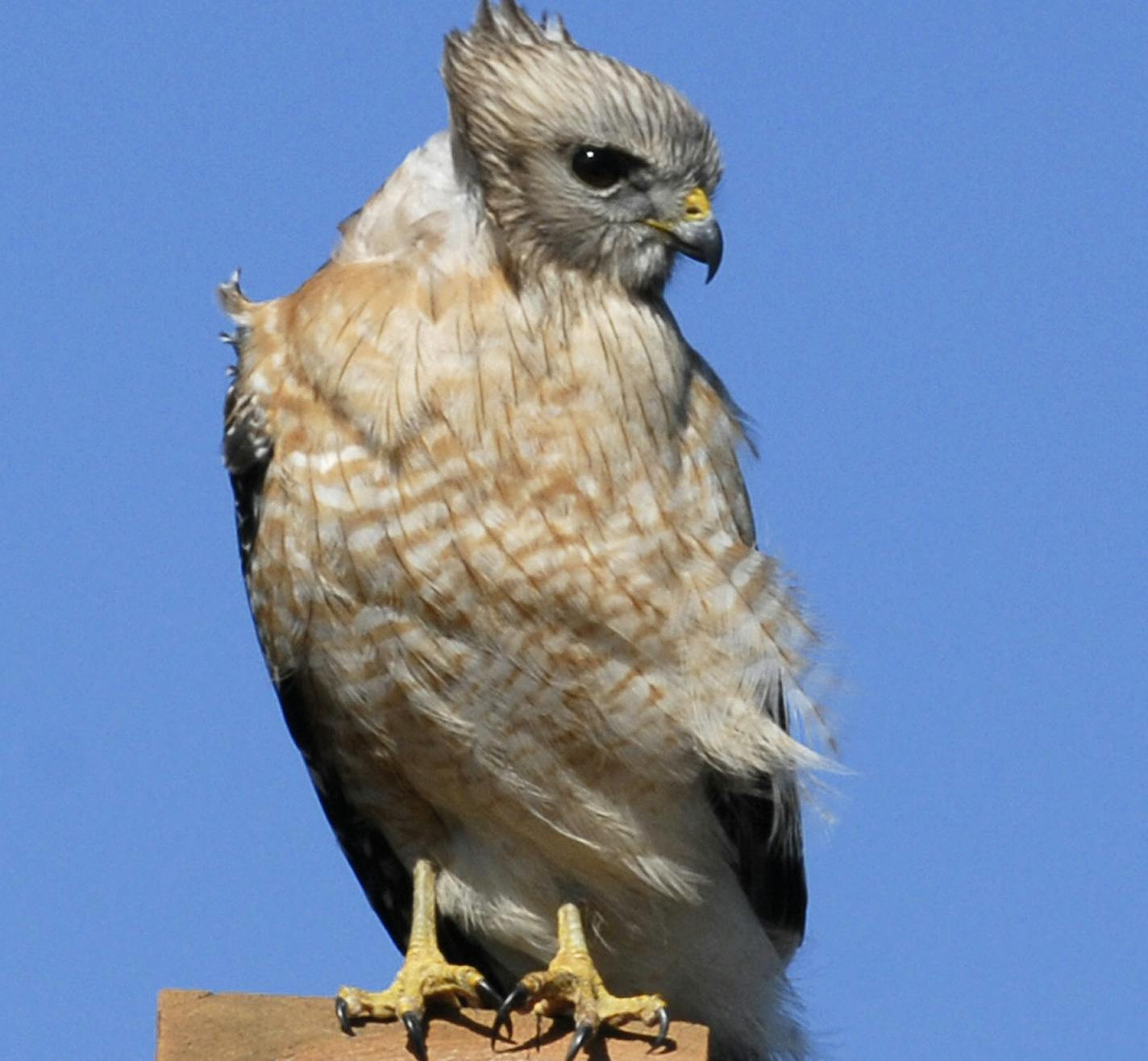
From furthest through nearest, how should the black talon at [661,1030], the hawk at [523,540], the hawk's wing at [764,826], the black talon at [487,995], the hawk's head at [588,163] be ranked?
1. the hawk's wing at [764,826]
2. the hawk's head at [588,163]
3. the hawk at [523,540]
4. the black talon at [487,995]
5. the black talon at [661,1030]

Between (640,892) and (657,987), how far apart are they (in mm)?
373

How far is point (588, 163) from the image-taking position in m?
5.73

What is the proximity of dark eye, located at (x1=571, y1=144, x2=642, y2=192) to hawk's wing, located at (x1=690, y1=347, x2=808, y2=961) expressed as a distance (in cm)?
56

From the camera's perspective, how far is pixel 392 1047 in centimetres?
484

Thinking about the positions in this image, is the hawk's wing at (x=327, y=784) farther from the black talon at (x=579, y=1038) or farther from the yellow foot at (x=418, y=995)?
the black talon at (x=579, y=1038)

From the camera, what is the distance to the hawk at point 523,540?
5.48m

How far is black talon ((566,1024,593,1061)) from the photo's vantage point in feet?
16.3

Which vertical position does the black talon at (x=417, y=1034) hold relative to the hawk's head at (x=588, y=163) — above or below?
below

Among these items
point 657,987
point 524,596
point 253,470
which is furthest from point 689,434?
point 657,987

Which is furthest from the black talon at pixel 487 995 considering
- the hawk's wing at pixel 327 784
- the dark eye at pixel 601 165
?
the dark eye at pixel 601 165

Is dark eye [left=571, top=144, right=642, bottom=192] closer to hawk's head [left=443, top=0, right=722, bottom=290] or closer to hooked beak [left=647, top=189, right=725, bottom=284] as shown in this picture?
hawk's head [left=443, top=0, right=722, bottom=290]

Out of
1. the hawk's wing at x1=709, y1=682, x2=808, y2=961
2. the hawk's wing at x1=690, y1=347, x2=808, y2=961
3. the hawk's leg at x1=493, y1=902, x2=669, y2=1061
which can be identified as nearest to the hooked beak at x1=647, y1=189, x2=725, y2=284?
the hawk's wing at x1=690, y1=347, x2=808, y2=961

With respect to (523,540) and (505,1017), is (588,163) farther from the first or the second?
(505,1017)

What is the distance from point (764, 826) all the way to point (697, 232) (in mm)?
1613
